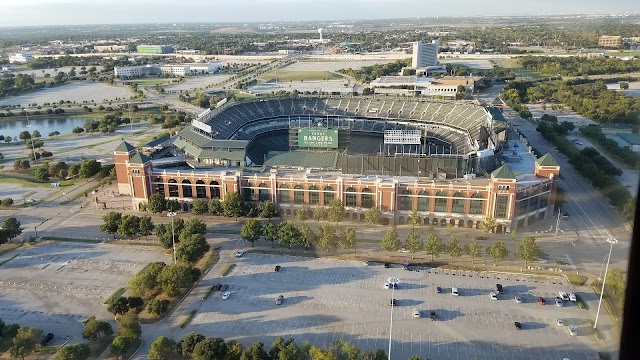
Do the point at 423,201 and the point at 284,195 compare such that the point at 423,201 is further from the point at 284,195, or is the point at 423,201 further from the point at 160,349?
the point at 160,349

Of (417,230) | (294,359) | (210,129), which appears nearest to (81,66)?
(210,129)

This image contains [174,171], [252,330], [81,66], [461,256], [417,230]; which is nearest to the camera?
[252,330]

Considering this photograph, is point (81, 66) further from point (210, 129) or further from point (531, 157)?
point (531, 157)

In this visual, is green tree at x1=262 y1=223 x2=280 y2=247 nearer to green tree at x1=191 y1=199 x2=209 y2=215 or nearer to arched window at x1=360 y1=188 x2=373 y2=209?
green tree at x1=191 y1=199 x2=209 y2=215

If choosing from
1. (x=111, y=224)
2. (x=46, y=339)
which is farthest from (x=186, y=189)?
(x=46, y=339)

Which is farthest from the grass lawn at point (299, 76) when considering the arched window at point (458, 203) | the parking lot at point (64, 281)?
the parking lot at point (64, 281)

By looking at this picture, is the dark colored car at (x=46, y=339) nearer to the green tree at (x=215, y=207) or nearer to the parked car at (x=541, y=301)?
the green tree at (x=215, y=207)
